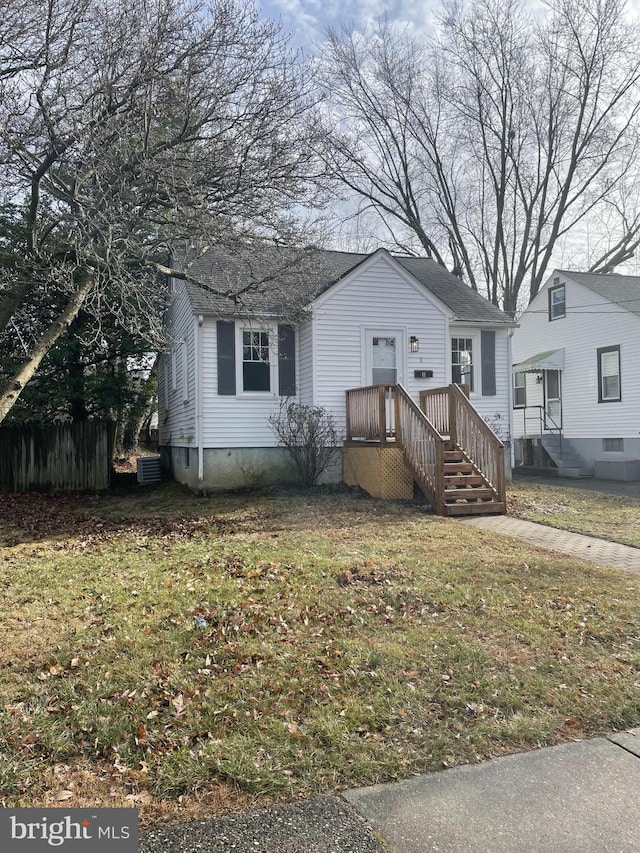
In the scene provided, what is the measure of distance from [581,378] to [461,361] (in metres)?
7.31

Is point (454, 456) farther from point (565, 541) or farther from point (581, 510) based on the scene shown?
point (565, 541)

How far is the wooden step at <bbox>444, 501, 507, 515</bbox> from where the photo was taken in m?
10.2

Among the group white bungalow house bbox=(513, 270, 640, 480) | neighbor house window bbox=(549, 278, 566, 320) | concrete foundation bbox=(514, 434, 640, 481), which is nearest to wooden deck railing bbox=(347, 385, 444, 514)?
concrete foundation bbox=(514, 434, 640, 481)

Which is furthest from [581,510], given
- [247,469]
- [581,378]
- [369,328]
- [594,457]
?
[581,378]

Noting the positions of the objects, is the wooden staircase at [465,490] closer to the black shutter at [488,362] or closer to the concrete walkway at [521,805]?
the black shutter at [488,362]

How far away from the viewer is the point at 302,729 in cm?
337

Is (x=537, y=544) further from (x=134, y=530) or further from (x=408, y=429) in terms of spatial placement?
(x=134, y=530)

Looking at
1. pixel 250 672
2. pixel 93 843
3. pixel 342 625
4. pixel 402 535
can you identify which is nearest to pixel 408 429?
pixel 402 535

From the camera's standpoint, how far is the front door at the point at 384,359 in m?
14.1

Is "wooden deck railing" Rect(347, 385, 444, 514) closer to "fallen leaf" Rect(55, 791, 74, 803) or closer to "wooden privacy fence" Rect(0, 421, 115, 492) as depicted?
"wooden privacy fence" Rect(0, 421, 115, 492)

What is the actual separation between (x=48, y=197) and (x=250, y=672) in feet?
29.7

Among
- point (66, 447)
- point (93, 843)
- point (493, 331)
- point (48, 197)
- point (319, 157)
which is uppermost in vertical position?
point (319, 157)

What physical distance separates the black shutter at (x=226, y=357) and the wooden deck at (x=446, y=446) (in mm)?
3067

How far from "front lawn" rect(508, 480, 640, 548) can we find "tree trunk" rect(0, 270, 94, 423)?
7.89 meters
